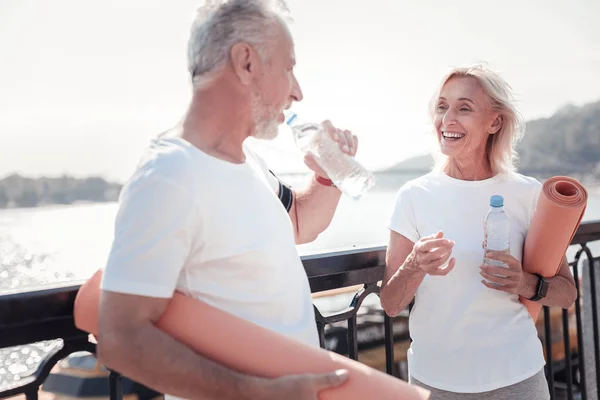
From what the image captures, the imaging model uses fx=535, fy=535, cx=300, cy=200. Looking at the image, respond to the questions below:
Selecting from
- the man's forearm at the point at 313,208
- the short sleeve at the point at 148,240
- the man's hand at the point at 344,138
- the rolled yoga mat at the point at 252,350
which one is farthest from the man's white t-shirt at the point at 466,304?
the short sleeve at the point at 148,240

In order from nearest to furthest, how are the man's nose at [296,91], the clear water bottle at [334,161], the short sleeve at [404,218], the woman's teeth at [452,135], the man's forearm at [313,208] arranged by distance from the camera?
the man's nose at [296,91] → the clear water bottle at [334,161] → the man's forearm at [313,208] → the short sleeve at [404,218] → the woman's teeth at [452,135]

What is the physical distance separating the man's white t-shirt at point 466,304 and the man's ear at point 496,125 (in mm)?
216

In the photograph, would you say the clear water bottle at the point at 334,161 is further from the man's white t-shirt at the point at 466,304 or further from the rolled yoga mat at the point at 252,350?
the rolled yoga mat at the point at 252,350

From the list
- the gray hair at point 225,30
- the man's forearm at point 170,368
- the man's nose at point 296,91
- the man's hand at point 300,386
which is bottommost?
the man's hand at point 300,386

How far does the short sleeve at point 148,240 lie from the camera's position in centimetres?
97

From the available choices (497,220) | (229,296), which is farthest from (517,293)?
(229,296)

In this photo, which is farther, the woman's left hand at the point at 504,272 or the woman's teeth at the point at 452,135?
the woman's teeth at the point at 452,135

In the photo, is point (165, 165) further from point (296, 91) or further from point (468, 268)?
point (468, 268)

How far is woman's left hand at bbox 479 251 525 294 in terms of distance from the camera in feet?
5.89

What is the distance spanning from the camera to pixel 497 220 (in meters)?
1.85

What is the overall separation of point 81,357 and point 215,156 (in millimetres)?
6279

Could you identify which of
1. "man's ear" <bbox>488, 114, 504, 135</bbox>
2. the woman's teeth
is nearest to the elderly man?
the woman's teeth

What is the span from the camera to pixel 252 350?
1.03m

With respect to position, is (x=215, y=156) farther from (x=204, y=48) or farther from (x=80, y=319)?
(x=80, y=319)
